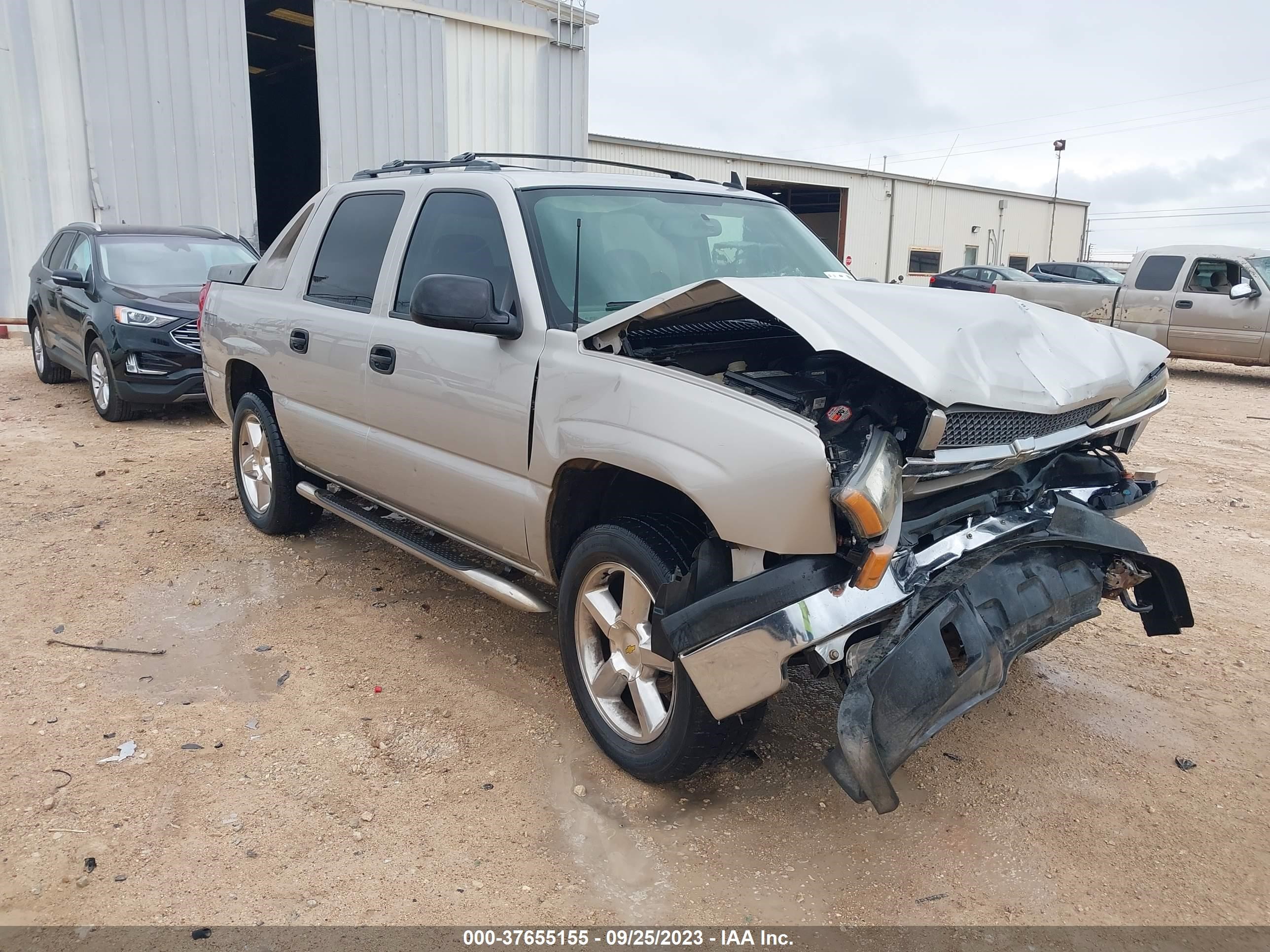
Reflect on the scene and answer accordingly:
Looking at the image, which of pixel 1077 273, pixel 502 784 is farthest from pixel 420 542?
pixel 1077 273

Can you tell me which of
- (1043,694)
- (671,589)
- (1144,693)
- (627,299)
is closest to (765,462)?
(671,589)

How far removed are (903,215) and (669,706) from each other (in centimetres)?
3260

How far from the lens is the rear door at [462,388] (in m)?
3.33

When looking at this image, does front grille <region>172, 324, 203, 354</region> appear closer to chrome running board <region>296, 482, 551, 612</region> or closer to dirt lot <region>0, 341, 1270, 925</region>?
dirt lot <region>0, 341, 1270, 925</region>

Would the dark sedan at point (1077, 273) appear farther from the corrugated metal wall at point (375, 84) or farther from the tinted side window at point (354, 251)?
the tinted side window at point (354, 251)

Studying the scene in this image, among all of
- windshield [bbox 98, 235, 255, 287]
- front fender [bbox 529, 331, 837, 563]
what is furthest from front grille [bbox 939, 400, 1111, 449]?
windshield [bbox 98, 235, 255, 287]

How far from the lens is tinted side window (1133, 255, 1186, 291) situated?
43.6 feet

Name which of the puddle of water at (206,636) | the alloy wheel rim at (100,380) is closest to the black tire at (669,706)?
the puddle of water at (206,636)

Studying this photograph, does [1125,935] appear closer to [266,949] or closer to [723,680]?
[723,680]

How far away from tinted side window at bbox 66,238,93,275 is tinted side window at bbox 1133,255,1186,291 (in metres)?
13.2

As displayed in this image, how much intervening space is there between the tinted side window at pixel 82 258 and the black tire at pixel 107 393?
35.9 inches

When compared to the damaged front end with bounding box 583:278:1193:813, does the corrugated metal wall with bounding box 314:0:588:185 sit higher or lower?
higher

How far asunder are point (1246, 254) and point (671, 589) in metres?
13.6

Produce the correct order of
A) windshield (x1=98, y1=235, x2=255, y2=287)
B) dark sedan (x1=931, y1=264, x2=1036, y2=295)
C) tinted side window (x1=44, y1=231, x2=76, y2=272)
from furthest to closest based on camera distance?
dark sedan (x1=931, y1=264, x2=1036, y2=295)
tinted side window (x1=44, y1=231, x2=76, y2=272)
windshield (x1=98, y1=235, x2=255, y2=287)
